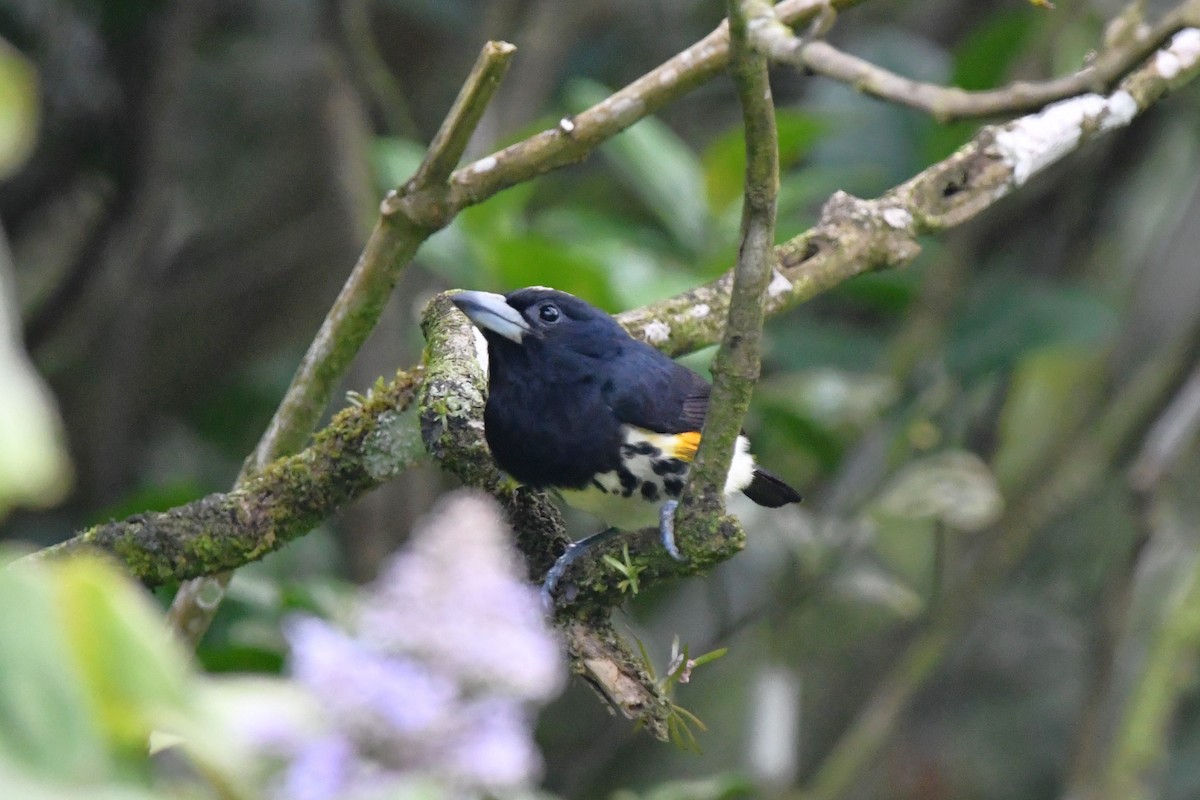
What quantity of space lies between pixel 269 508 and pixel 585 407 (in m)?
0.55

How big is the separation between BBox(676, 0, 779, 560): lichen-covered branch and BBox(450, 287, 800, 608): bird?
1.16 ft

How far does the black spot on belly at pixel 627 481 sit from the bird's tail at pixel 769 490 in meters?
0.53

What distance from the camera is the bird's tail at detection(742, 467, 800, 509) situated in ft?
9.07

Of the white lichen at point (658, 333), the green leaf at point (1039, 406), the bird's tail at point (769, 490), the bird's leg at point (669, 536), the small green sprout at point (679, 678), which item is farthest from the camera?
the green leaf at point (1039, 406)

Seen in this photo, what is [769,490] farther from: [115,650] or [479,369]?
[115,650]

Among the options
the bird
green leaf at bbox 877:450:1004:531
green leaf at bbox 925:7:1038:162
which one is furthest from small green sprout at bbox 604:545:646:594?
green leaf at bbox 925:7:1038:162

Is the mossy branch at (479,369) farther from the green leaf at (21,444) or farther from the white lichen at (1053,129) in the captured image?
the green leaf at (21,444)

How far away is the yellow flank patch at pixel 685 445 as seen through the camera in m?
2.29

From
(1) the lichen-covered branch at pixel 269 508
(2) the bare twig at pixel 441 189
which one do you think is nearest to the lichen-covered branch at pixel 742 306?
(1) the lichen-covered branch at pixel 269 508

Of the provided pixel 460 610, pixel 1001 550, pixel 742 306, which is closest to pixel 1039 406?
pixel 1001 550

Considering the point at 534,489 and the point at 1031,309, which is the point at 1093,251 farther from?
the point at 534,489

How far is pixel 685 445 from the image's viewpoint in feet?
7.63

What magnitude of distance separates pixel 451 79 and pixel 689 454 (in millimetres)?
3393

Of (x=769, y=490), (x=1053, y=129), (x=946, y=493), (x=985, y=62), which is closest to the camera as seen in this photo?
(x=1053, y=129)
